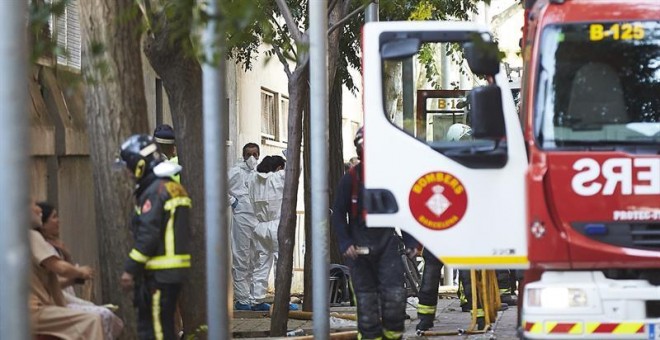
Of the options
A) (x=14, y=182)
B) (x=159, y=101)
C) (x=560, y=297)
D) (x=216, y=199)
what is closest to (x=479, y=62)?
(x=560, y=297)

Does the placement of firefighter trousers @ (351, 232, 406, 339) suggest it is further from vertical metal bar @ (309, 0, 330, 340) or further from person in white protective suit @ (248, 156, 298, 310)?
person in white protective suit @ (248, 156, 298, 310)

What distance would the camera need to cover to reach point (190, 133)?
1404 centimetres

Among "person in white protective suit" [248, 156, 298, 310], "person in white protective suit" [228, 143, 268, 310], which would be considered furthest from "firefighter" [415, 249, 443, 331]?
"person in white protective suit" [248, 156, 298, 310]

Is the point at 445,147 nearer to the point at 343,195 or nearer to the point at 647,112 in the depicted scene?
the point at 647,112

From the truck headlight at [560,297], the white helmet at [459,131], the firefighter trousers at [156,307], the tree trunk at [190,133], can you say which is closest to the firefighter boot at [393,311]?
the white helmet at [459,131]

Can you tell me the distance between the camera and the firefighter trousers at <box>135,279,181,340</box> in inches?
442

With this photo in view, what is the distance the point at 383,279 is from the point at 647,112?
3.13 metres

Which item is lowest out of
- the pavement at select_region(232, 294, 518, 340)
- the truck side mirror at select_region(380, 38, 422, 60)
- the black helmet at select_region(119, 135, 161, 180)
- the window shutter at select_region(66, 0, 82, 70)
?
the pavement at select_region(232, 294, 518, 340)

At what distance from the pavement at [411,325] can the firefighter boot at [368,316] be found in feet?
9.13

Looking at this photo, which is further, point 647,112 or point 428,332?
point 428,332

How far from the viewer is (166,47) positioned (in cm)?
1395

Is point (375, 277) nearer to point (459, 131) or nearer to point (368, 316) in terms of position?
point (368, 316)

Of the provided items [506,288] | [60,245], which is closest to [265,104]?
[506,288]

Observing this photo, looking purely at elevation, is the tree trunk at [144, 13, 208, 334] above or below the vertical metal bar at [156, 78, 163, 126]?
below
